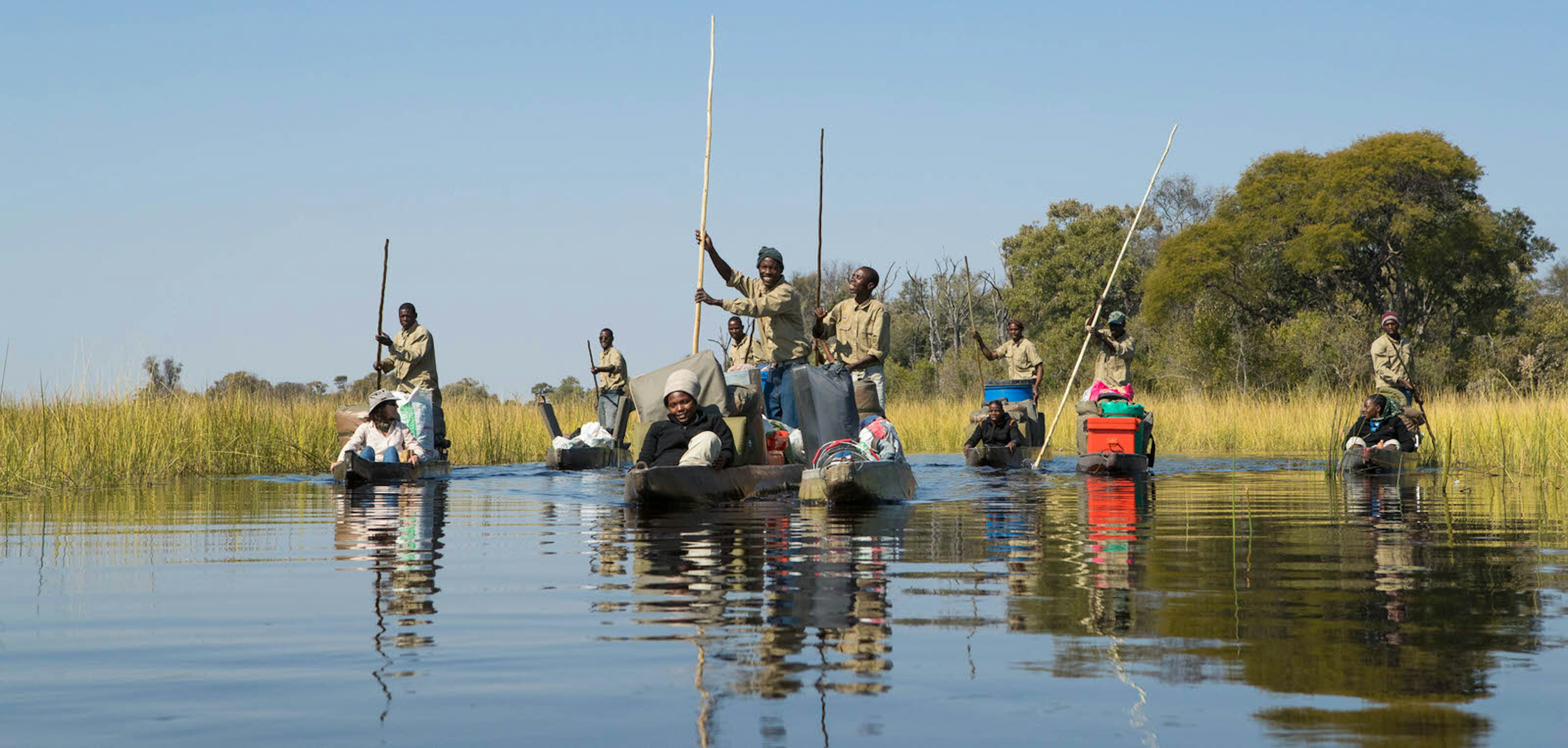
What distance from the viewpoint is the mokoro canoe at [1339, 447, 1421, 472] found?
17453 mm

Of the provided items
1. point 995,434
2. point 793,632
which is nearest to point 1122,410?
point 995,434

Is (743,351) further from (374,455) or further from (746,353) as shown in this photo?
(374,455)

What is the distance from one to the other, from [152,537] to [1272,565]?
6931 millimetres

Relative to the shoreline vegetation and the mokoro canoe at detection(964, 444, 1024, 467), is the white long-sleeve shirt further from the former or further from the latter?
the mokoro canoe at detection(964, 444, 1024, 467)

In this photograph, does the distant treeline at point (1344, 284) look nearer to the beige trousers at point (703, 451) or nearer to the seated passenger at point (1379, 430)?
the seated passenger at point (1379, 430)

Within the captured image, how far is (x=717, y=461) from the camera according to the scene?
42.8 feet

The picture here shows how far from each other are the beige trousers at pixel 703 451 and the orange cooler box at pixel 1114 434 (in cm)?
648

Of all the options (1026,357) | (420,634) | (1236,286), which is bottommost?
(420,634)

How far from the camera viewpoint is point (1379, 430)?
18.1m

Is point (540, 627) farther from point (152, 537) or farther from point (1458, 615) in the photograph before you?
point (152, 537)

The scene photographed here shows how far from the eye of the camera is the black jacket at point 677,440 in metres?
13.1

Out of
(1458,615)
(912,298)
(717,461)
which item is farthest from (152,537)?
(912,298)

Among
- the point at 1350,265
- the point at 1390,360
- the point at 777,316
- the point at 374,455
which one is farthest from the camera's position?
the point at 1350,265

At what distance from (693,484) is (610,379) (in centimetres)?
1194
